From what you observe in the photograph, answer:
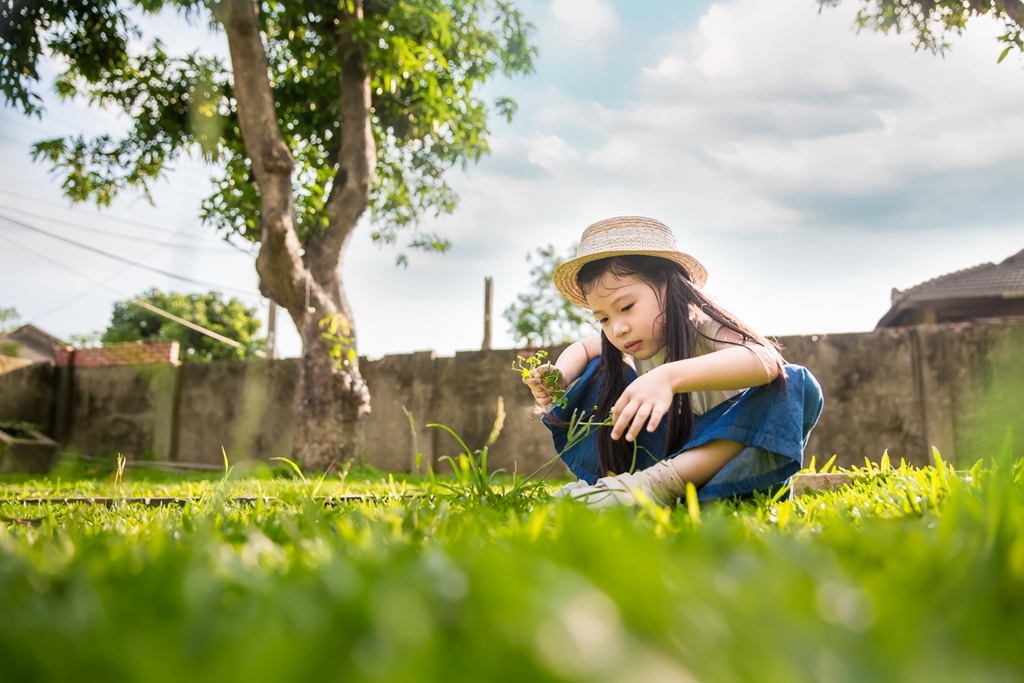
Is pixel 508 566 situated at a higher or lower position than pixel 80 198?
lower

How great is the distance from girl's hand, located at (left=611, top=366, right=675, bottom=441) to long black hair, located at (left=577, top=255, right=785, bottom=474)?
40cm

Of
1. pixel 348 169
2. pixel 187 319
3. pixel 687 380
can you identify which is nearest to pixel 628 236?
Answer: pixel 687 380

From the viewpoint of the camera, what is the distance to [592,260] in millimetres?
2557

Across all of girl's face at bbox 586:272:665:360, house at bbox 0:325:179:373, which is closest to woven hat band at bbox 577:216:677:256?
girl's face at bbox 586:272:665:360

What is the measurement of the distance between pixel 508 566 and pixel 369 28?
732 centimetres

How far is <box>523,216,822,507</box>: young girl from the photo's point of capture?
203 cm

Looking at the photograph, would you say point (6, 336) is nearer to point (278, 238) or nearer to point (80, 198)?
point (80, 198)

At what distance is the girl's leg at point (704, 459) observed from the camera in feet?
7.06

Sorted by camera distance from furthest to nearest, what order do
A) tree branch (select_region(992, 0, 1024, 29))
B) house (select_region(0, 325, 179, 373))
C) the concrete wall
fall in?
1. house (select_region(0, 325, 179, 373))
2. the concrete wall
3. tree branch (select_region(992, 0, 1024, 29))

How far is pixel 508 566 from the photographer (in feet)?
1.58

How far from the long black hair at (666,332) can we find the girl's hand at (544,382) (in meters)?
0.16

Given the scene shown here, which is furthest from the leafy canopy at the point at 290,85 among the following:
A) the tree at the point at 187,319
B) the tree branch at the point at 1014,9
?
the tree at the point at 187,319

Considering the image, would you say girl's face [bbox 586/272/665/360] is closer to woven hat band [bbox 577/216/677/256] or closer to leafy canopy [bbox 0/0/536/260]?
woven hat band [bbox 577/216/677/256]

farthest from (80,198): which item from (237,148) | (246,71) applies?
(246,71)
